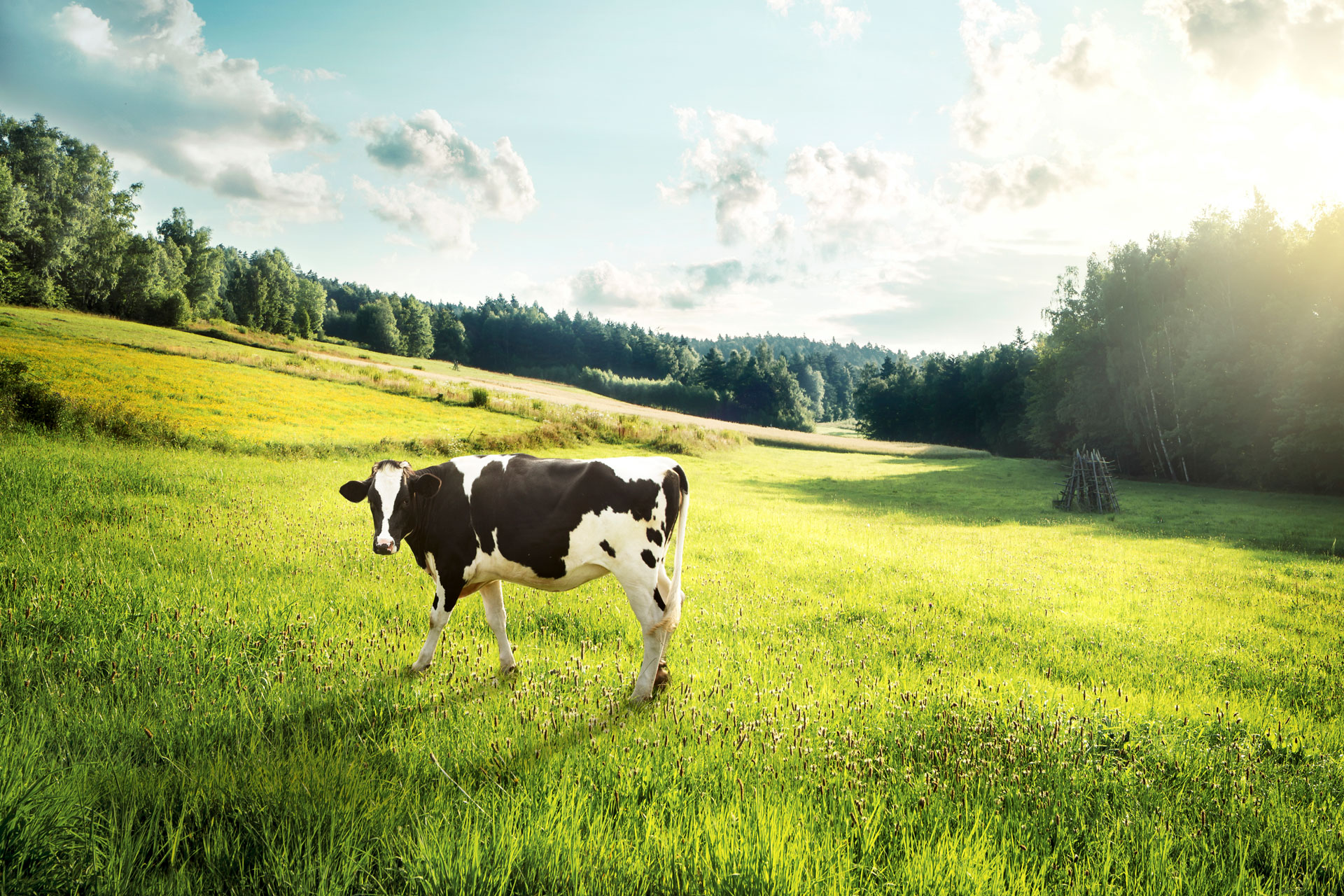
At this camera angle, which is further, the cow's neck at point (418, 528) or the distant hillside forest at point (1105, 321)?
the distant hillside forest at point (1105, 321)

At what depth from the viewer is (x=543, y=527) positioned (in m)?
4.67

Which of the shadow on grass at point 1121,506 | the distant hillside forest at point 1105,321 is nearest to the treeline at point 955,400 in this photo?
the distant hillside forest at point 1105,321

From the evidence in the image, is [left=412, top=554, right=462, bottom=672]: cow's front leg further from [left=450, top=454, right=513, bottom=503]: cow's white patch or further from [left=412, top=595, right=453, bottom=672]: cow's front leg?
[left=450, top=454, right=513, bottom=503]: cow's white patch

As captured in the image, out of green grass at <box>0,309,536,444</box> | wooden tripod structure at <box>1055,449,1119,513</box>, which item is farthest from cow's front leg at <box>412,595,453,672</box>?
wooden tripod structure at <box>1055,449,1119,513</box>

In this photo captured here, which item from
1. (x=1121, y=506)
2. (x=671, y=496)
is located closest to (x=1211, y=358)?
(x=1121, y=506)

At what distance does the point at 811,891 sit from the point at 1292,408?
135ft

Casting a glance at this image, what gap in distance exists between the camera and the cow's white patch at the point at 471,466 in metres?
4.96

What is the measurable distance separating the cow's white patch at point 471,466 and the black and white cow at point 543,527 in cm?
2

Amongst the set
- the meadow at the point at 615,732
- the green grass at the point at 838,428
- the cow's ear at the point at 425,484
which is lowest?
the meadow at the point at 615,732

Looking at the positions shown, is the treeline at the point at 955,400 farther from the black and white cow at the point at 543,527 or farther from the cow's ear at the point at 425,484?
the cow's ear at the point at 425,484

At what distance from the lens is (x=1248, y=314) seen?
34.7 m

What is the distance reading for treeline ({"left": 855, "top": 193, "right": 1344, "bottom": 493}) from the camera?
2909 cm

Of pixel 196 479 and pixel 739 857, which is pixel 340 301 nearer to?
pixel 196 479

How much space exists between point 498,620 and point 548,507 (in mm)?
1280
